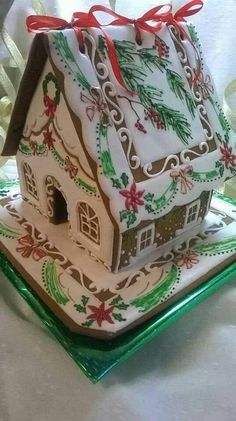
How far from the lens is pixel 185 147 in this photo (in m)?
0.67

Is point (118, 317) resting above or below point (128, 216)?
below

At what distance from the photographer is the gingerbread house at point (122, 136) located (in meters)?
0.59

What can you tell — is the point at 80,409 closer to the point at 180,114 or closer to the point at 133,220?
the point at 133,220

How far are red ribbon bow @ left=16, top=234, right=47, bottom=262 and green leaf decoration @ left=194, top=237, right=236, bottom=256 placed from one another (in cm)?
23

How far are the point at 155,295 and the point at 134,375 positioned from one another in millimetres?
108

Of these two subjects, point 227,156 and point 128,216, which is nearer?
point 128,216

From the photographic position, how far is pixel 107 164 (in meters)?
0.58

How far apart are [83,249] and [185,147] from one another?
0.21m

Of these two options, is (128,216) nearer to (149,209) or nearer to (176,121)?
(149,209)

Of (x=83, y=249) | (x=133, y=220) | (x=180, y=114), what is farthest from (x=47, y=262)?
(x=180, y=114)

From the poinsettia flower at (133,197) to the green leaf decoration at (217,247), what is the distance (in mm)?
172

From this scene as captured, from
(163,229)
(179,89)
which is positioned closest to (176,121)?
(179,89)

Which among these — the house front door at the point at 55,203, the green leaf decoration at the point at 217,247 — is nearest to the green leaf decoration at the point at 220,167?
the green leaf decoration at the point at 217,247

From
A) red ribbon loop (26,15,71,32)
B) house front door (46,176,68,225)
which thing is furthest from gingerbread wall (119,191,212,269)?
red ribbon loop (26,15,71,32)
